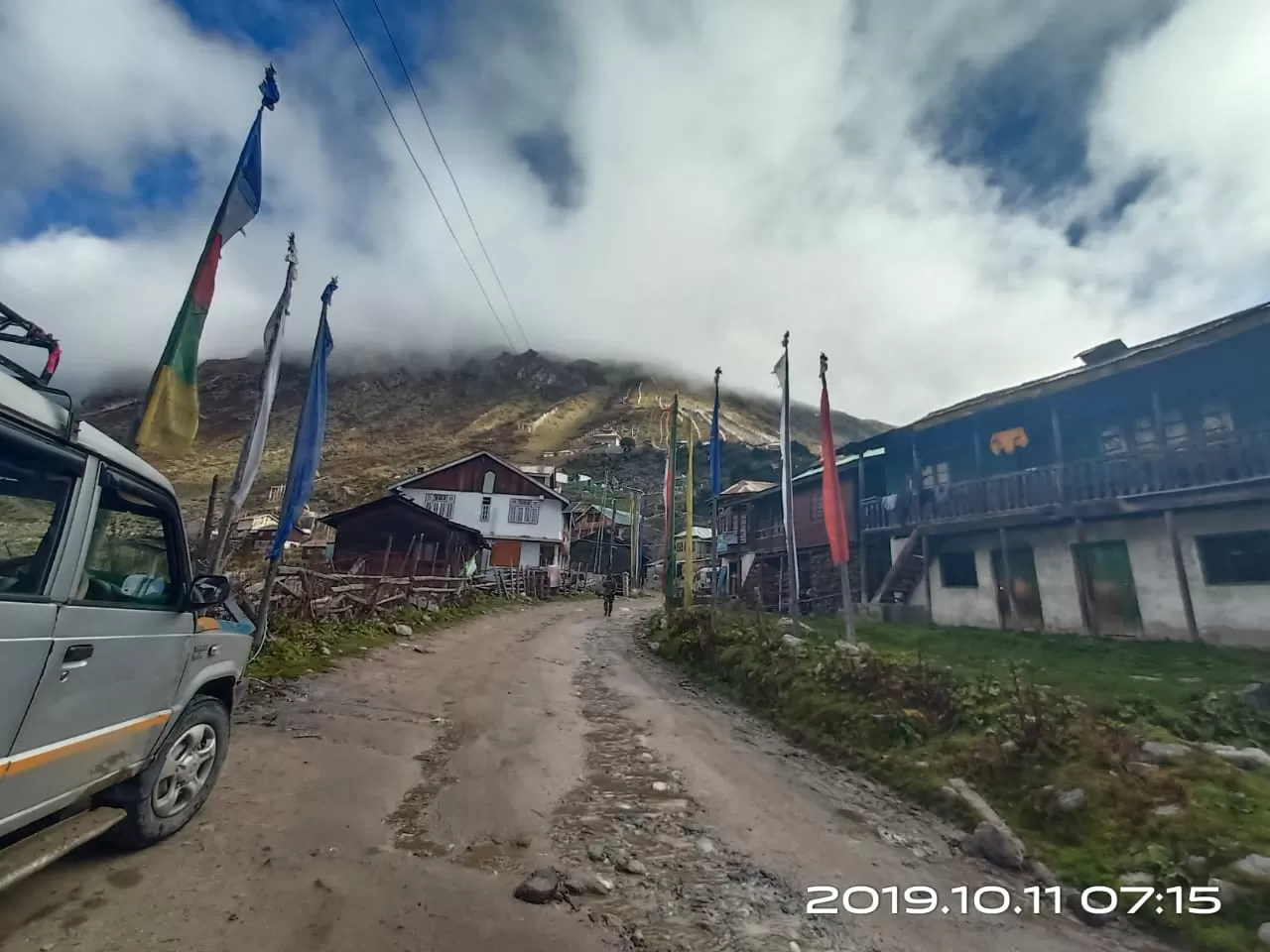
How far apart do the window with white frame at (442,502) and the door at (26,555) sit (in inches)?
1831

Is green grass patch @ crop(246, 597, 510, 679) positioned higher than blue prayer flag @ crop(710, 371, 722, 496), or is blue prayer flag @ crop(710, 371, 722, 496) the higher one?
blue prayer flag @ crop(710, 371, 722, 496)

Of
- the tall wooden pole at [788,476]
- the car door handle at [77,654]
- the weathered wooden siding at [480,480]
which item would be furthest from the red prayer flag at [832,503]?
the weathered wooden siding at [480,480]

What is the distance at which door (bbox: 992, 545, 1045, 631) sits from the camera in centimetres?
1819

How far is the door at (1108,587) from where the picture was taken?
1619 centimetres

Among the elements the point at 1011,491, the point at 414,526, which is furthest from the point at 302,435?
the point at 414,526

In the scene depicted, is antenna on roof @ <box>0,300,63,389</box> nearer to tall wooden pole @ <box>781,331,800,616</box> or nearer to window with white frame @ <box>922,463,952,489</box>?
tall wooden pole @ <box>781,331,800,616</box>

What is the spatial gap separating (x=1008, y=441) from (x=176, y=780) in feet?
74.4

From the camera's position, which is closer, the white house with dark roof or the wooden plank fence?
the wooden plank fence

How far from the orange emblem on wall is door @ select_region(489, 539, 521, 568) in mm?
34983

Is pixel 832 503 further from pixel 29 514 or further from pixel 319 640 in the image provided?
pixel 29 514

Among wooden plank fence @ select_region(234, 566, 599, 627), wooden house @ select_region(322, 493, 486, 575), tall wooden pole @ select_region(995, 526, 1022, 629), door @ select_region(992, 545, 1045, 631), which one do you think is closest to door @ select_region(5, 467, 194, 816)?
wooden plank fence @ select_region(234, 566, 599, 627)

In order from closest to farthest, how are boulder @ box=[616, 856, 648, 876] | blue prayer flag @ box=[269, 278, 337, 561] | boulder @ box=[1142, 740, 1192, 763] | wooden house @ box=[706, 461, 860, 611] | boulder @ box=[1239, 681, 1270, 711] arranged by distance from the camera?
boulder @ box=[616, 856, 648, 876] → boulder @ box=[1142, 740, 1192, 763] → boulder @ box=[1239, 681, 1270, 711] → blue prayer flag @ box=[269, 278, 337, 561] → wooden house @ box=[706, 461, 860, 611]

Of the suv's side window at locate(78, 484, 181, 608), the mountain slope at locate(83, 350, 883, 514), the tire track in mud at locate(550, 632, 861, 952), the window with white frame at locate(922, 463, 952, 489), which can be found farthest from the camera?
the mountain slope at locate(83, 350, 883, 514)

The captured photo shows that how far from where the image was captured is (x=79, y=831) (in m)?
3.22
